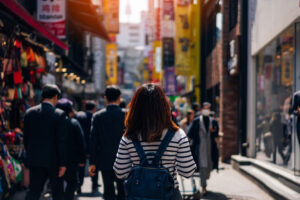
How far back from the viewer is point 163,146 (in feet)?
11.4

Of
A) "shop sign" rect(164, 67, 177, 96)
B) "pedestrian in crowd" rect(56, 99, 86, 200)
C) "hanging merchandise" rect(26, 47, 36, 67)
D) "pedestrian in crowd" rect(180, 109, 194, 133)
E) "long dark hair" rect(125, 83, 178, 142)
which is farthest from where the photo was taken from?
"shop sign" rect(164, 67, 177, 96)

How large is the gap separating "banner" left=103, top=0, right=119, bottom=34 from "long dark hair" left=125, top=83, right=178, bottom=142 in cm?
4134

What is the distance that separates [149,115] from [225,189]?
6.95 meters

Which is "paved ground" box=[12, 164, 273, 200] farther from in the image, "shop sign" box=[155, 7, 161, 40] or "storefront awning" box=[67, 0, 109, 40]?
"shop sign" box=[155, 7, 161, 40]

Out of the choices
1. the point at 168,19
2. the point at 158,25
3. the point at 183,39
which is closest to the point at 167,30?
the point at 168,19

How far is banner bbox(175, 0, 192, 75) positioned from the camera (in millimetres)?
30745

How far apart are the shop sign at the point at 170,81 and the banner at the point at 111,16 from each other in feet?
21.3

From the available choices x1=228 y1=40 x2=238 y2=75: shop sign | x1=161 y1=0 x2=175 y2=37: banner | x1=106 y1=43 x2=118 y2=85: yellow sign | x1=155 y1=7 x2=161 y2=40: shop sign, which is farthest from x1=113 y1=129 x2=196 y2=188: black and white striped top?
x1=155 y1=7 x2=161 y2=40: shop sign

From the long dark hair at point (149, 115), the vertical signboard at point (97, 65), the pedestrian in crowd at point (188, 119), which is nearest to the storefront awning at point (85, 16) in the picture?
the pedestrian in crowd at point (188, 119)

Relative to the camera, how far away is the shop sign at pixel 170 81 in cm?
4306

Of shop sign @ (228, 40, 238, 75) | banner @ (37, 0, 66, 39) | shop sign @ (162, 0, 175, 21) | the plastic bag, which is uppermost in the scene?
shop sign @ (162, 0, 175, 21)

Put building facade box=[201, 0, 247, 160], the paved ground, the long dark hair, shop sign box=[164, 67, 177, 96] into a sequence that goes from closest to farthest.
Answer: the long dark hair, the paved ground, building facade box=[201, 0, 247, 160], shop sign box=[164, 67, 177, 96]

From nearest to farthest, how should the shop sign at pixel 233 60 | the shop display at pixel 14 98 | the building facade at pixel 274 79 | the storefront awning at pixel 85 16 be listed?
the shop display at pixel 14 98
the building facade at pixel 274 79
the shop sign at pixel 233 60
the storefront awning at pixel 85 16

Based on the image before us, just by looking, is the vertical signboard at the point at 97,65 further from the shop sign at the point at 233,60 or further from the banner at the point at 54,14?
the banner at the point at 54,14
